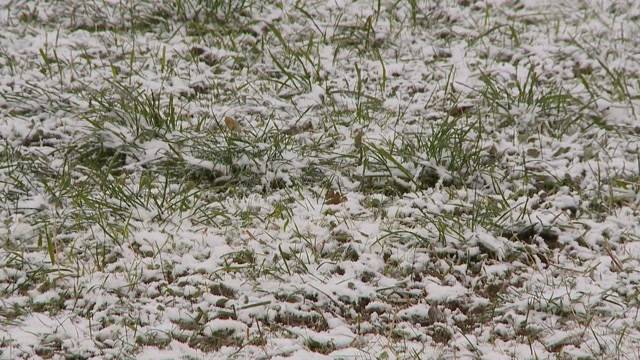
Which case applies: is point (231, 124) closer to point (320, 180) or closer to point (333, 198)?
point (320, 180)

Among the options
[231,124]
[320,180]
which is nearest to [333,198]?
[320,180]

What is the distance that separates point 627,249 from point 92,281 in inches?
88.7

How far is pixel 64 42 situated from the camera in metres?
4.95

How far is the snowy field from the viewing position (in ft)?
9.55

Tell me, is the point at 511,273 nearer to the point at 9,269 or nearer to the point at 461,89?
the point at 461,89

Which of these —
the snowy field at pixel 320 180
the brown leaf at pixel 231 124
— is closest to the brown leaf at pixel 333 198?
the snowy field at pixel 320 180

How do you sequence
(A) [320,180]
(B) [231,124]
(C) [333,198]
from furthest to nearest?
1. (B) [231,124]
2. (A) [320,180]
3. (C) [333,198]

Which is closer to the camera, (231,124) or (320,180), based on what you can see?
(320,180)

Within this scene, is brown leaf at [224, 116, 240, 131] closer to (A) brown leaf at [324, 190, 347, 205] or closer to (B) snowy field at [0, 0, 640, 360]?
(B) snowy field at [0, 0, 640, 360]

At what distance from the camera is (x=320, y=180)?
3814mm

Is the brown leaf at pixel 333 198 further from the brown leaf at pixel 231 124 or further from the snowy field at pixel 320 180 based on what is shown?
the brown leaf at pixel 231 124

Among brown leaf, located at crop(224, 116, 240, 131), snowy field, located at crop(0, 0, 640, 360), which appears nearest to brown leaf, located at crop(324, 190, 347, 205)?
snowy field, located at crop(0, 0, 640, 360)

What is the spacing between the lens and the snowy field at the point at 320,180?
291cm

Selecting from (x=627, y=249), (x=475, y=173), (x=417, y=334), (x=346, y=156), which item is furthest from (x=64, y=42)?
(x=627, y=249)
